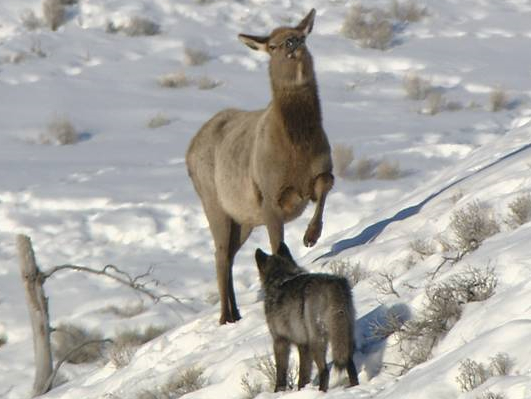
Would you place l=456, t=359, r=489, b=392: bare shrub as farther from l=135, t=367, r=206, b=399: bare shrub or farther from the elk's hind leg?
the elk's hind leg

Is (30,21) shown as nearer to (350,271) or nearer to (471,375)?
(350,271)

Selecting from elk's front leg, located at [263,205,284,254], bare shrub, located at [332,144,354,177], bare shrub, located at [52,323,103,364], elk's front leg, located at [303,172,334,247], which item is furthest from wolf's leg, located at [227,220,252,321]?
bare shrub, located at [332,144,354,177]

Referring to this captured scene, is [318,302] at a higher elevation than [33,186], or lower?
higher

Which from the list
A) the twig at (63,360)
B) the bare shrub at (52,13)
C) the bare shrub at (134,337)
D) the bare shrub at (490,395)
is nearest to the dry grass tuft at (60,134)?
the bare shrub at (52,13)

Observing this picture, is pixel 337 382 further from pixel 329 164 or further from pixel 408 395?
pixel 329 164

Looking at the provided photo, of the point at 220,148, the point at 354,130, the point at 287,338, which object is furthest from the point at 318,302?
the point at 354,130

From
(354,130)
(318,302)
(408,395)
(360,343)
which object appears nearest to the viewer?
(408,395)

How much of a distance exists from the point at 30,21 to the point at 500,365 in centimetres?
2096

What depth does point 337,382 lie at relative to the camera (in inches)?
287

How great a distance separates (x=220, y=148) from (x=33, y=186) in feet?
23.0

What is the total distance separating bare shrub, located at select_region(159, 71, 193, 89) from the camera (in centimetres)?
2314

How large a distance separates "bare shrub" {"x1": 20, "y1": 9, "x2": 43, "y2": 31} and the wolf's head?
18111 mm

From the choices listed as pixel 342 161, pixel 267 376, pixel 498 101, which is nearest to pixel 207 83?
pixel 498 101

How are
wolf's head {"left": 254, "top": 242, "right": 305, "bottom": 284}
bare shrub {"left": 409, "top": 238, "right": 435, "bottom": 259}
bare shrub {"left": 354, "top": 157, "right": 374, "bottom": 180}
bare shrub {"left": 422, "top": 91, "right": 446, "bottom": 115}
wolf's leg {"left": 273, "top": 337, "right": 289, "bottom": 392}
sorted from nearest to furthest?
wolf's leg {"left": 273, "top": 337, "right": 289, "bottom": 392} → wolf's head {"left": 254, "top": 242, "right": 305, "bottom": 284} → bare shrub {"left": 409, "top": 238, "right": 435, "bottom": 259} → bare shrub {"left": 354, "top": 157, "right": 374, "bottom": 180} → bare shrub {"left": 422, "top": 91, "right": 446, "bottom": 115}
